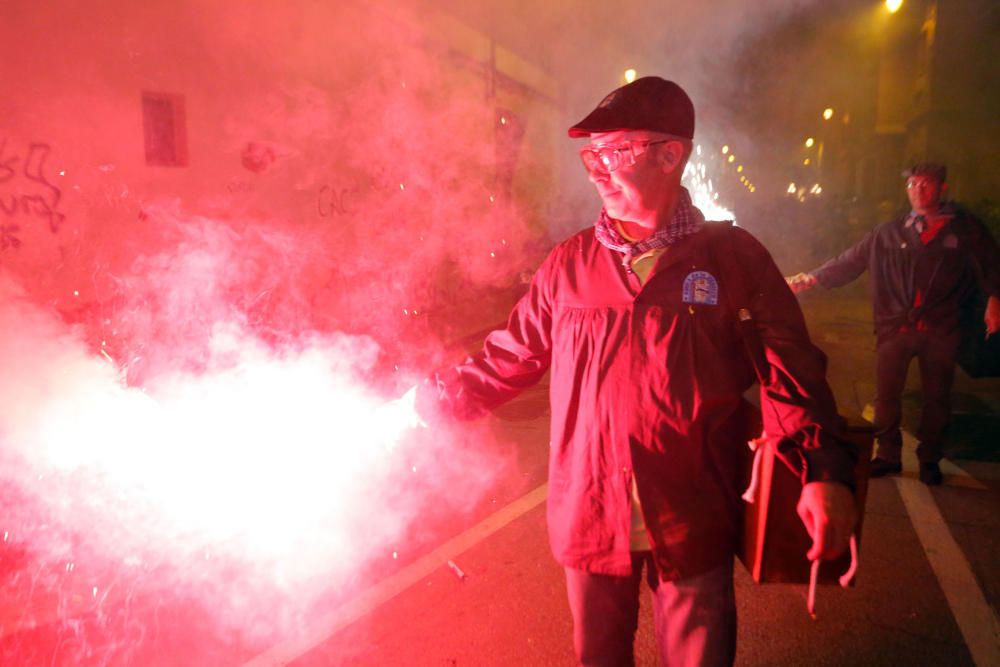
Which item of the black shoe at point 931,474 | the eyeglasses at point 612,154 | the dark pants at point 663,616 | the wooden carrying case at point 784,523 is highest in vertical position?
the eyeglasses at point 612,154

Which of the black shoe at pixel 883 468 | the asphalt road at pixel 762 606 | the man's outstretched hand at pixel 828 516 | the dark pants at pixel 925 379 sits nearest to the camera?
the man's outstretched hand at pixel 828 516

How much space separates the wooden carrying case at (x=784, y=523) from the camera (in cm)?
163

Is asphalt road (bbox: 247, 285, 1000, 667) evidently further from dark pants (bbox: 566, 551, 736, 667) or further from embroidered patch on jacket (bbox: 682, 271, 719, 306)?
embroidered patch on jacket (bbox: 682, 271, 719, 306)

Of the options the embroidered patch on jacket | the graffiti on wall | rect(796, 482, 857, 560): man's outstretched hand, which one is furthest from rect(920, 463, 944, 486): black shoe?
the graffiti on wall

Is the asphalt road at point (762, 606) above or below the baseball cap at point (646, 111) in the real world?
below

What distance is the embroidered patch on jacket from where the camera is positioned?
1.74 m

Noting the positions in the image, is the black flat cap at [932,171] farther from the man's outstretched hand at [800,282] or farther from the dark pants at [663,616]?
the dark pants at [663,616]

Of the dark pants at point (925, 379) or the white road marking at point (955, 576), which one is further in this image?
the dark pants at point (925, 379)

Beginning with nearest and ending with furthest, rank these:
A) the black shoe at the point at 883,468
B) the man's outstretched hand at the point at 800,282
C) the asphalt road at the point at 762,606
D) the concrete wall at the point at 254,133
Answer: the asphalt road at the point at 762,606
the man's outstretched hand at the point at 800,282
the black shoe at the point at 883,468
the concrete wall at the point at 254,133

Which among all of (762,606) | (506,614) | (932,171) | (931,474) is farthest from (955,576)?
(932,171)

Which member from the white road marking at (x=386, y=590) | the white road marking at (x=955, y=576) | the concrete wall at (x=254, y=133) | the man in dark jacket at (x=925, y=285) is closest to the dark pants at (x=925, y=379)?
the man in dark jacket at (x=925, y=285)

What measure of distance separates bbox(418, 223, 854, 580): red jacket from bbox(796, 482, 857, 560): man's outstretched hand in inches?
1.5

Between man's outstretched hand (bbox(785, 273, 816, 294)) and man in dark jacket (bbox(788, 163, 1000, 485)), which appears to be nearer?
man's outstretched hand (bbox(785, 273, 816, 294))

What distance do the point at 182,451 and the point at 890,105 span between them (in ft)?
124
